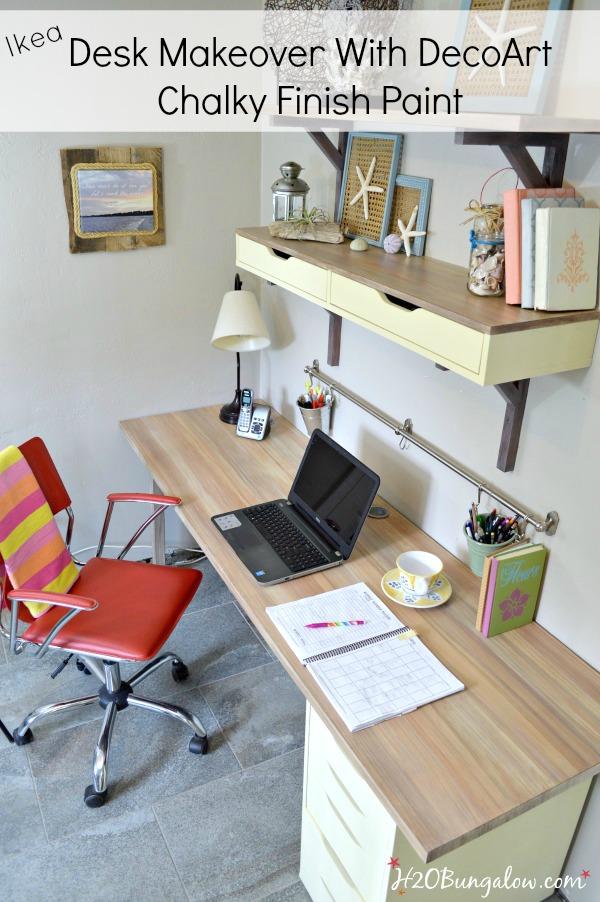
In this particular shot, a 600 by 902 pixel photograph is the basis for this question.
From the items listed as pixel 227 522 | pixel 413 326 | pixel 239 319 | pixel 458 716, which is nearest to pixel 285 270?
pixel 239 319

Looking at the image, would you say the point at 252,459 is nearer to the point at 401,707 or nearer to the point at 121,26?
the point at 401,707

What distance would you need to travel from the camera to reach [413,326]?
1613 millimetres

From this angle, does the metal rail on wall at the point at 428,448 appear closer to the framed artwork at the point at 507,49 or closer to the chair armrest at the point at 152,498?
the chair armrest at the point at 152,498

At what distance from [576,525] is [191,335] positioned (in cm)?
176

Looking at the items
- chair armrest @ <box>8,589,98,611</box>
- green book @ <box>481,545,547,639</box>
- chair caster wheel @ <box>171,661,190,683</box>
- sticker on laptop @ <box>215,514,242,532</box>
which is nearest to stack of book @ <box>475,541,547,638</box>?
green book @ <box>481,545,547,639</box>

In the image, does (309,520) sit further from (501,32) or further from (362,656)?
(501,32)

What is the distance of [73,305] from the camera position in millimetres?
2654

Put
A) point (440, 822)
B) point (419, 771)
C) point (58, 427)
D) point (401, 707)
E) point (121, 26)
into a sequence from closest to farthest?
point (440, 822), point (419, 771), point (401, 707), point (121, 26), point (58, 427)

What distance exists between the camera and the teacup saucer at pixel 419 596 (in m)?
1.85

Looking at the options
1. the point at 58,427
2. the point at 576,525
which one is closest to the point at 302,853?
the point at 576,525

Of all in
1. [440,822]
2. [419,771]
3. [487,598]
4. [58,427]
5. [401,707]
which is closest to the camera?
[440,822]

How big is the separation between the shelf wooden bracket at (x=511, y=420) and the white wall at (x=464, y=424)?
0.02 meters

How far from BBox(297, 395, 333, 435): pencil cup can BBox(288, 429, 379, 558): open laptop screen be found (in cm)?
28

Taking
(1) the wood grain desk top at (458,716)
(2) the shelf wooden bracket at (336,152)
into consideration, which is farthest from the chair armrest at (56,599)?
(2) the shelf wooden bracket at (336,152)
